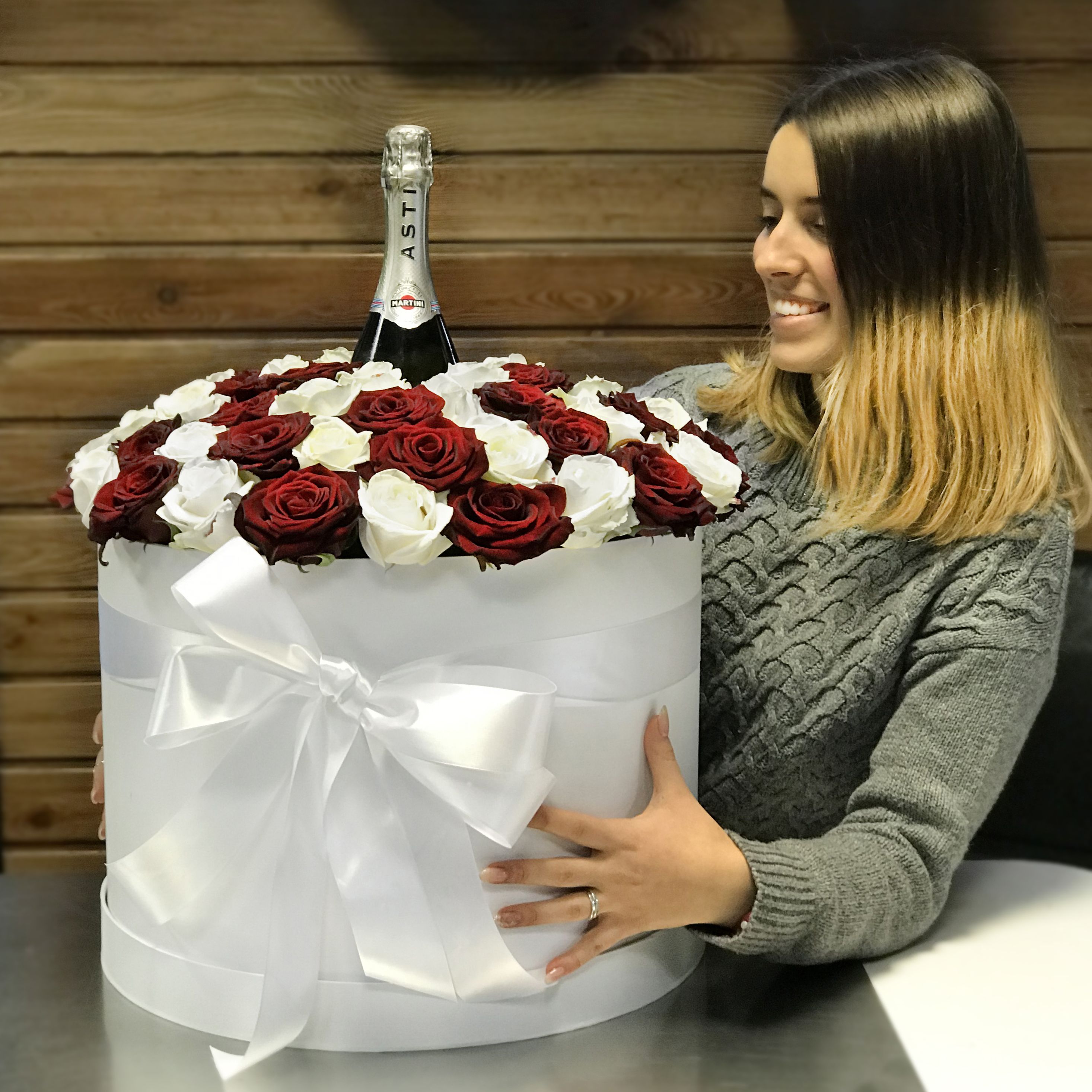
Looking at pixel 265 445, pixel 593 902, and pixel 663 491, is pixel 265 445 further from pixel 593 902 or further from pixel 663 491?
pixel 593 902

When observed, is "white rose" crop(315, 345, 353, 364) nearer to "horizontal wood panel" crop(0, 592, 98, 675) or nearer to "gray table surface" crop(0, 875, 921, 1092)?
"gray table surface" crop(0, 875, 921, 1092)

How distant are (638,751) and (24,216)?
50.4 inches

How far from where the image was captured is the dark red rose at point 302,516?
68 centimetres

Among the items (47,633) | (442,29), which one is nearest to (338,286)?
(442,29)

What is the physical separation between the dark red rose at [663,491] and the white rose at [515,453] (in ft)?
0.18

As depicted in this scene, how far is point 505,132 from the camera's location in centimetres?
165

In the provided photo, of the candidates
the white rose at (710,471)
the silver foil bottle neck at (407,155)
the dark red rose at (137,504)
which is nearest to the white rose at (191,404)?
the dark red rose at (137,504)

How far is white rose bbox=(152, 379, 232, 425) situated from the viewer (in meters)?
0.89

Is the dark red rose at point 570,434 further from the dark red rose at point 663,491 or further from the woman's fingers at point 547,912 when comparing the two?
the woman's fingers at point 547,912

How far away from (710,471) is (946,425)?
1.18ft

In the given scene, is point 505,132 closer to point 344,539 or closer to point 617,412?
point 617,412

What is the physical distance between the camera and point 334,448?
0.73 m

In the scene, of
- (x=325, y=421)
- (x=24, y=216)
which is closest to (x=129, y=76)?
(x=24, y=216)

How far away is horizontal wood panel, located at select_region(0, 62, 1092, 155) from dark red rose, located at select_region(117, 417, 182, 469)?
921mm
